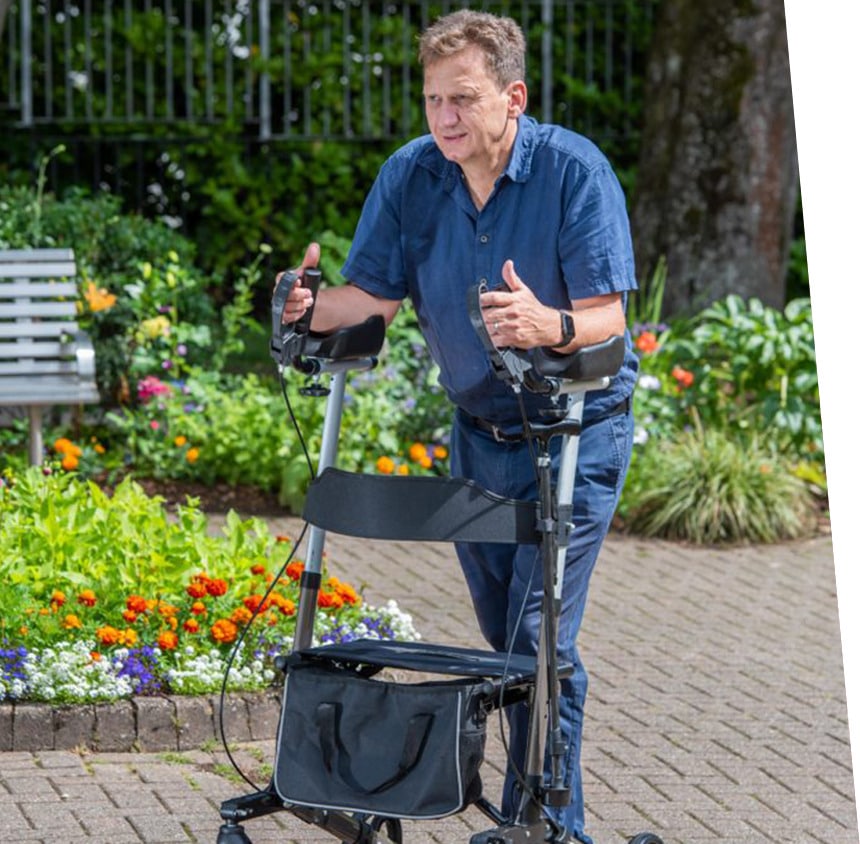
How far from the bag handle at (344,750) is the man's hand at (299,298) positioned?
78 centimetres

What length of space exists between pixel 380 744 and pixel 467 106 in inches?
51.3

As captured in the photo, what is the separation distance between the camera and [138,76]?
12344mm

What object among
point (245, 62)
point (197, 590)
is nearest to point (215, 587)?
point (197, 590)

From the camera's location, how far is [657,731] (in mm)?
5508

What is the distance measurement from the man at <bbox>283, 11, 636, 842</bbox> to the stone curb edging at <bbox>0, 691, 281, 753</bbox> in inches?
42.9

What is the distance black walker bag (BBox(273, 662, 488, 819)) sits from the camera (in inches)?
139

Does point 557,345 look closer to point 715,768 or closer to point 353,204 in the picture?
point 715,768

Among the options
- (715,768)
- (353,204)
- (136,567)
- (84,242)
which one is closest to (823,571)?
(715,768)

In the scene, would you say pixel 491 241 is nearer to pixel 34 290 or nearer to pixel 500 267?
pixel 500 267

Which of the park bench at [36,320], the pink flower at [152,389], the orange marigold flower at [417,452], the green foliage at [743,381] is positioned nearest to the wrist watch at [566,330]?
the orange marigold flower at [417,452]

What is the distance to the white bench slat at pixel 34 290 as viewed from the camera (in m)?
8.34

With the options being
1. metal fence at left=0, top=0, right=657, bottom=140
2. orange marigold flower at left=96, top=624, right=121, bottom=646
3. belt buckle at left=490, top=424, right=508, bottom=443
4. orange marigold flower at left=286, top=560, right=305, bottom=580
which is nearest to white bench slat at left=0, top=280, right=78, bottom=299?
orange marigold flower at left=286, top=560, right=305, bottom=580

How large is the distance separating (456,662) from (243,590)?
1.93 metres

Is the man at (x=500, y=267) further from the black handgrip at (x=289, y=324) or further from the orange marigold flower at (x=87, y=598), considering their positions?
the orange marigold flower at (x=87, y=598)
